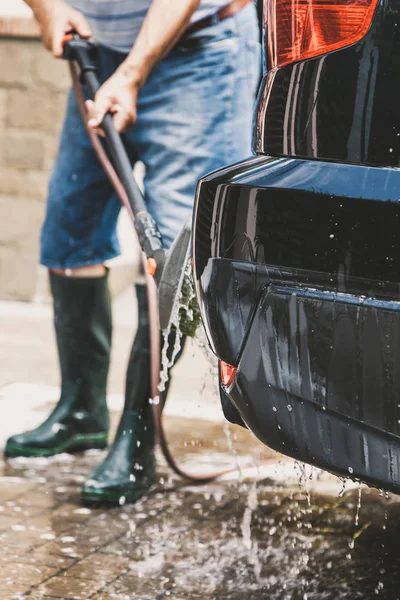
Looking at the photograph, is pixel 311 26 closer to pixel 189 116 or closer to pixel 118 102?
pixel 118 102

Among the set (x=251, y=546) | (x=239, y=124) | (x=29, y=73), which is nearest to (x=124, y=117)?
(x=239, y=124)

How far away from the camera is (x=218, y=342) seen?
6.54ft

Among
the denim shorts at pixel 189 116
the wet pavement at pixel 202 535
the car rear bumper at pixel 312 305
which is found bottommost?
the wet pavement at pixel 202 535

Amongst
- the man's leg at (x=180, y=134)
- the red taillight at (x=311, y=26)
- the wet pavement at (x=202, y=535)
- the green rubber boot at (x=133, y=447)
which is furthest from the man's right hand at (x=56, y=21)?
the wet pavement at (x=202, y=535)

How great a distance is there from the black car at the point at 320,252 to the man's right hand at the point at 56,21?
3.95 feet

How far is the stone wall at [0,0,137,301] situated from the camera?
598 cm

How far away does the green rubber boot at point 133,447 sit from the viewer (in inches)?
116

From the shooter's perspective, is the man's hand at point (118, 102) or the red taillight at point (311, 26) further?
the man's hand at point (118, 102)

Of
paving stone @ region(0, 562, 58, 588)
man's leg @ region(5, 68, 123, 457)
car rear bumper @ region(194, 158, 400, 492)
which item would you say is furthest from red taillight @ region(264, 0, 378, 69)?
man's leg @ region(5, 68, 123, 457)

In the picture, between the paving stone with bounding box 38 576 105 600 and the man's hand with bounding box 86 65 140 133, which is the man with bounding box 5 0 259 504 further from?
the paving stone with bounding box 38 576 105 600

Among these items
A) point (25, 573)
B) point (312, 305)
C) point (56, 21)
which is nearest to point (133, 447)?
point (25, 573)

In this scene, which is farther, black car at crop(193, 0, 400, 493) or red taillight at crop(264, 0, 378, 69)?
red taillight at crop(264, 0, 378, 69)

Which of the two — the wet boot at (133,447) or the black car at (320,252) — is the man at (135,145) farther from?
the black car at (320,252)

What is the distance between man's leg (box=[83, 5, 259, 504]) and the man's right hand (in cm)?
26
